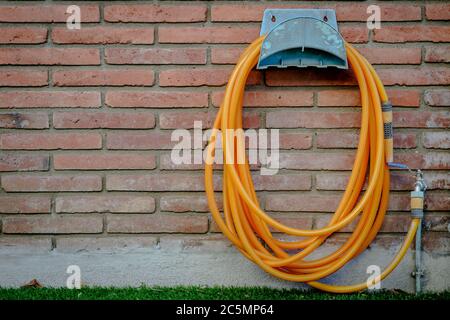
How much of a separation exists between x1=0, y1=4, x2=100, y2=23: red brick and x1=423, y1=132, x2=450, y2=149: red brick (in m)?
1.52

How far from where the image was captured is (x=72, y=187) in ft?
7.77

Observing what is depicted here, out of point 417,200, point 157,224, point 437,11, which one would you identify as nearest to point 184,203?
point 157,224

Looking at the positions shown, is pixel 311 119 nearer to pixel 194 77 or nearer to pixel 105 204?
pixel 194 77

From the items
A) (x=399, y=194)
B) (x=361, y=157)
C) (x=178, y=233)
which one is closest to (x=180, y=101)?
(x=178, y=233)

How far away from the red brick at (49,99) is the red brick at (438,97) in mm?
1431

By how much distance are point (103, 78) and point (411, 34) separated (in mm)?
1345

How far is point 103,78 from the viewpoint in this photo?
92.2 inches

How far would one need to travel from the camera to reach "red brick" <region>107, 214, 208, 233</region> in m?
2.37

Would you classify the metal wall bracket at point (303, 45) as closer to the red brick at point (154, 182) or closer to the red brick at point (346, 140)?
the red brick at point (346, 140)

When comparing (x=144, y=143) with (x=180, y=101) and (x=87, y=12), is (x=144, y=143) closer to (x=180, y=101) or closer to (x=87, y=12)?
(x=180, y=101)

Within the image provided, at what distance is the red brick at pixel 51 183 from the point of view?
236cm

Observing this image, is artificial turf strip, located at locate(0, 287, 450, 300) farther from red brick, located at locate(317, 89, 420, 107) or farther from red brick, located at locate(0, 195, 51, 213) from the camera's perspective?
red brick, located at locate(317, 89, 420, 107)

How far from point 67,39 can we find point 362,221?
58.0 inches

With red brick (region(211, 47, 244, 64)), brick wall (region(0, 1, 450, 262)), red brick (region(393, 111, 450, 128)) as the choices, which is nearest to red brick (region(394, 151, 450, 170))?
brick wall (region(0, 1, 450, 262))
